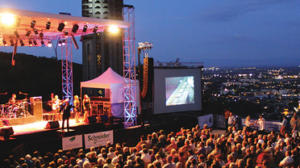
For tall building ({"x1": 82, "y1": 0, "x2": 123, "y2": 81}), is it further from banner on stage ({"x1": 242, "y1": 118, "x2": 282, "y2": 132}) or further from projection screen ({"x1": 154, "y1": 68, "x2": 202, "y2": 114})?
banner on stage ({"x1": 242, "y1": 118, "x2": 282, "y2": 132})

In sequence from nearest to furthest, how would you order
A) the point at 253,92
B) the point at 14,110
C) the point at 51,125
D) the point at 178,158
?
the point at 178,158, the point at 51,125, the point at 14,110, the point at 253,92

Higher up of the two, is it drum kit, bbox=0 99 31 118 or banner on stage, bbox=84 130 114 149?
drum kit, bbox=0 99 31 118

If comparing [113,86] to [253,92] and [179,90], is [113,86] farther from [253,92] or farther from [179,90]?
[253,92]

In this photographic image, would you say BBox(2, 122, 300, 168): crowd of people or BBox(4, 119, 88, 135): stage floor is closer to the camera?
BBox(2, 122, 300, 168): crowd of people

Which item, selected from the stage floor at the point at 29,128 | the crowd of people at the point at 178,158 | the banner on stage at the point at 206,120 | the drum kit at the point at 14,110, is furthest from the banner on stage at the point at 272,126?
the drum kit at the point at 14,110

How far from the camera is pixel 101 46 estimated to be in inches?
1511

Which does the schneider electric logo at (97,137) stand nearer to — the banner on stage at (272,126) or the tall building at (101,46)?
the banner on stage at (272,126)

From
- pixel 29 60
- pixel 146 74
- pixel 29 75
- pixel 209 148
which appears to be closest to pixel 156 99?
pixel 146 74

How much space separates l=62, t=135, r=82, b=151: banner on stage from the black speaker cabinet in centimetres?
419

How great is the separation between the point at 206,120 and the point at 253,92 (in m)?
20.3

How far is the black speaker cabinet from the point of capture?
13.1 m

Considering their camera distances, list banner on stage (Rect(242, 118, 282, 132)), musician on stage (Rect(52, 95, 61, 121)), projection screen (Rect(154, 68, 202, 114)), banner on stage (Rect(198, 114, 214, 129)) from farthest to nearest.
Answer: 1. projection screen (Rect(154, 68, 202, 114))
2. banner on stage (Rect(198, 114, 214, 129))
3. musician on stage (Rect(52, 95, 61, 121))
4. banner on stage (Rect(242, 118, 282, 132))

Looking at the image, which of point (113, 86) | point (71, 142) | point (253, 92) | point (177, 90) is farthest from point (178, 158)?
point (253, 92)

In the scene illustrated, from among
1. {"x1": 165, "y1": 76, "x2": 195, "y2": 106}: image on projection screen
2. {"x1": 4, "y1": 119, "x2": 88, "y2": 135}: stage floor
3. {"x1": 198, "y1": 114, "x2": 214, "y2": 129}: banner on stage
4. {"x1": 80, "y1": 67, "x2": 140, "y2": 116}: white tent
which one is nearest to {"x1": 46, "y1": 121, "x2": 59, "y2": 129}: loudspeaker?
{"x1": 4, "y1": 119, "x2": 88, "y2": 135}: stage floor
